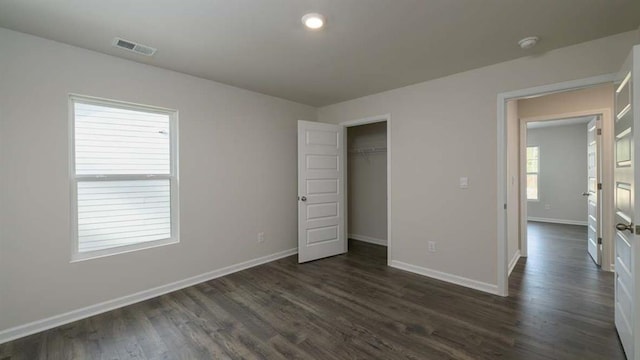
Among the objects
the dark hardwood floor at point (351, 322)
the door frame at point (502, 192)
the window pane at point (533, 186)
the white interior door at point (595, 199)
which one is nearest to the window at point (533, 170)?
the window pane at point (533, 186)

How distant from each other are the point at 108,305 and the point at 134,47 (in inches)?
95.5

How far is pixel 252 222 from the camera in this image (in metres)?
3.83

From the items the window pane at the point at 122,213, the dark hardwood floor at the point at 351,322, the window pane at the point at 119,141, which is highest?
the window pane at the point at 119,141

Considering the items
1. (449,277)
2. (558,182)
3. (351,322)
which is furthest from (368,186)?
(558,182)

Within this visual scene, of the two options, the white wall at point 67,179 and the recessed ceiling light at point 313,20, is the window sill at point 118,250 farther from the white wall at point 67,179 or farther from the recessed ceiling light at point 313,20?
the recessed ceiling light at point 313,20

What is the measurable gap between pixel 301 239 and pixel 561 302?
2961 millimetres

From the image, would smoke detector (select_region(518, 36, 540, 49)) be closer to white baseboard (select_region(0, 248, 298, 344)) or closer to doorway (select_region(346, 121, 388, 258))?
doorway (select_region(346, 121, 388, 258))

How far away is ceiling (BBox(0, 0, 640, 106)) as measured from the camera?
188 centimetres

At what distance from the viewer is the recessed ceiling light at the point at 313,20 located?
6.46ft

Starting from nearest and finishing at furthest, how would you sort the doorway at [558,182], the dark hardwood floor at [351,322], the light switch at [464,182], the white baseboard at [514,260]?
the dark hardwood floor at [351,322] < the light switch at [464,182] < the white baseboard at [514,260] < the doorway at [558,182]

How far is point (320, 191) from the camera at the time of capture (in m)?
4.18

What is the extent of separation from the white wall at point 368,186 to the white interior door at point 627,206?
308 cm

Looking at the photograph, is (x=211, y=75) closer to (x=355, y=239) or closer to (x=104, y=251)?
(x=104, y=251)

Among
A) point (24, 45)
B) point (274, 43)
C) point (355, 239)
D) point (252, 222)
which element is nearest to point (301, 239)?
point (252, 222)
